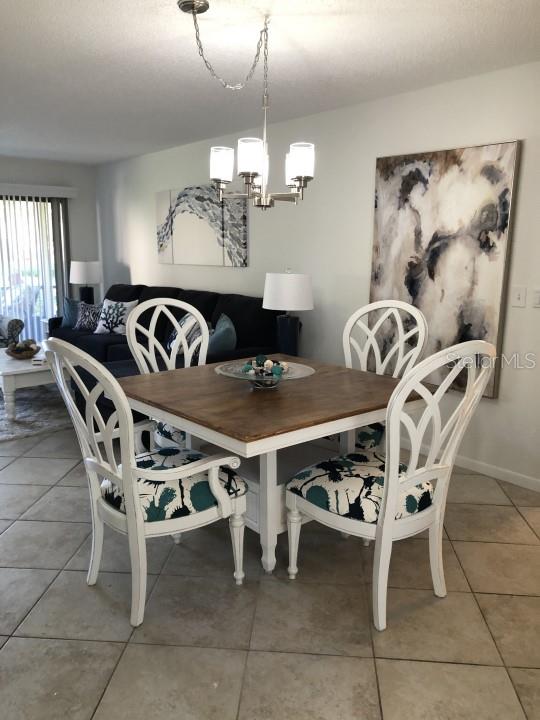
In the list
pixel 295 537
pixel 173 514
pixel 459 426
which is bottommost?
pixel 295 537

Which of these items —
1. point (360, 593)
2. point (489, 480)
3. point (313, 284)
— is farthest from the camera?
point (313, 284)

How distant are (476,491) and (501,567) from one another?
778 mm

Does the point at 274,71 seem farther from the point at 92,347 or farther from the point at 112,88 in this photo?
the point at 92,347

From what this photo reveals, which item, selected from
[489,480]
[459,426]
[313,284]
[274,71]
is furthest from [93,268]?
[459,426]

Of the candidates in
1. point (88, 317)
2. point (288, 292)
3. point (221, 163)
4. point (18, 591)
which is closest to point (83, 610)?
point (18, 591)

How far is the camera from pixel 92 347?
512 cm

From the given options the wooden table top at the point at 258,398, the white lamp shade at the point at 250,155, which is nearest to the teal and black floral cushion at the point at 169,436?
the wooden table top at the point at 258,398

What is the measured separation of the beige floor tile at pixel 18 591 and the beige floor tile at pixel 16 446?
1.43 meters

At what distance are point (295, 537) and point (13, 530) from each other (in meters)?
1.36

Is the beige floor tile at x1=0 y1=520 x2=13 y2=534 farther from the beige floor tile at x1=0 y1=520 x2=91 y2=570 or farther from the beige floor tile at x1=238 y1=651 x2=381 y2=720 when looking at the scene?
the beige floor tile at x1=238 y1=651 x2=381 y2=720

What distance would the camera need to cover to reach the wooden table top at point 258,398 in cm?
191

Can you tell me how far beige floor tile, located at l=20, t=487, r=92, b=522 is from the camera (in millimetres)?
2771

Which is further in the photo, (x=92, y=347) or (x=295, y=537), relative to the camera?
(x=92, y=347)

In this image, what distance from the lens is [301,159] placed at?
2.27 meters
